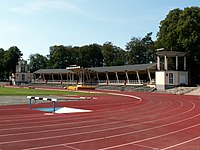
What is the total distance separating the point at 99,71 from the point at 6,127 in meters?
61.6

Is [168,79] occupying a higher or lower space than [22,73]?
lower

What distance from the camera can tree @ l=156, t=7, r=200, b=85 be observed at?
167 ft

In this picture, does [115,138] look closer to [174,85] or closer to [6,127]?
[6,127]

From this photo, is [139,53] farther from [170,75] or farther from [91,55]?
[170,75]

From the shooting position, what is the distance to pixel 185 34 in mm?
51688

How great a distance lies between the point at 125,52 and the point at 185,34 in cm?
5406

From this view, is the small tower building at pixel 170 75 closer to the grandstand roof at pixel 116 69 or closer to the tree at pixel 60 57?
the grandstand roof at pixel 116 69

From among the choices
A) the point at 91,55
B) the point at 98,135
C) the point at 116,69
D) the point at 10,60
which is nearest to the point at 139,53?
the point at 91,55

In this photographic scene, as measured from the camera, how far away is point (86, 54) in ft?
358

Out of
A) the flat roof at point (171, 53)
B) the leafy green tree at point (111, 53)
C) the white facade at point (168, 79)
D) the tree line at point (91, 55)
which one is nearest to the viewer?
the white facade at point (168, 79)

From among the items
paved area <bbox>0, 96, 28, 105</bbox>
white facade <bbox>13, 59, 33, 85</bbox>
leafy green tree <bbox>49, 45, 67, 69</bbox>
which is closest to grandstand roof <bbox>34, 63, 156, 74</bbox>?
white facade <bbox>13, 59, 33, 85</bbox>

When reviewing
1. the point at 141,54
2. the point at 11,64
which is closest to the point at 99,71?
the point at 141,54

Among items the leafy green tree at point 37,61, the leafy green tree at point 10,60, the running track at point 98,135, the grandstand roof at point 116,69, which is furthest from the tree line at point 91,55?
the running track at point 98,135

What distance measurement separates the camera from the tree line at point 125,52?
53.3 meters
